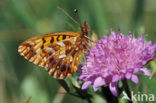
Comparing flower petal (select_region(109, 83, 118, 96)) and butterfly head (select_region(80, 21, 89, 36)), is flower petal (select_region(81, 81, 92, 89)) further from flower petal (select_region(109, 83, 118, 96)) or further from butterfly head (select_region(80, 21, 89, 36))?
butterfly head (select_region(80, 21, 89, 36))

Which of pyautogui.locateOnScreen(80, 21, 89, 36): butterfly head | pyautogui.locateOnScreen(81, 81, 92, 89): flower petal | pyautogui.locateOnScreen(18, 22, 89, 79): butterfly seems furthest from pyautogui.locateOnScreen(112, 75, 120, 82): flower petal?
pyautogui.locateOnScreen(80, 21, 89, 36): butterfly head

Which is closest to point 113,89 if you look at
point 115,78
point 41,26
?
point 115,78

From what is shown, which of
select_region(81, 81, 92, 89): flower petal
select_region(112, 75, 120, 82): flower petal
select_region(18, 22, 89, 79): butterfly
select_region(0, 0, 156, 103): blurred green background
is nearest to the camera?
select_region(112, 75, 120, 82): flower petal

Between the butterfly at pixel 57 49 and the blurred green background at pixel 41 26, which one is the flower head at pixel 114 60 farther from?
the blurred green background at pixel 41 26

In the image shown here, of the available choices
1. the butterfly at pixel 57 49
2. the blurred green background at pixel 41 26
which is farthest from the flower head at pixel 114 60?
the blurred green background at pixel 41 26

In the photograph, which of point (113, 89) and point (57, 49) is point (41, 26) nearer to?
point (57, 49)
